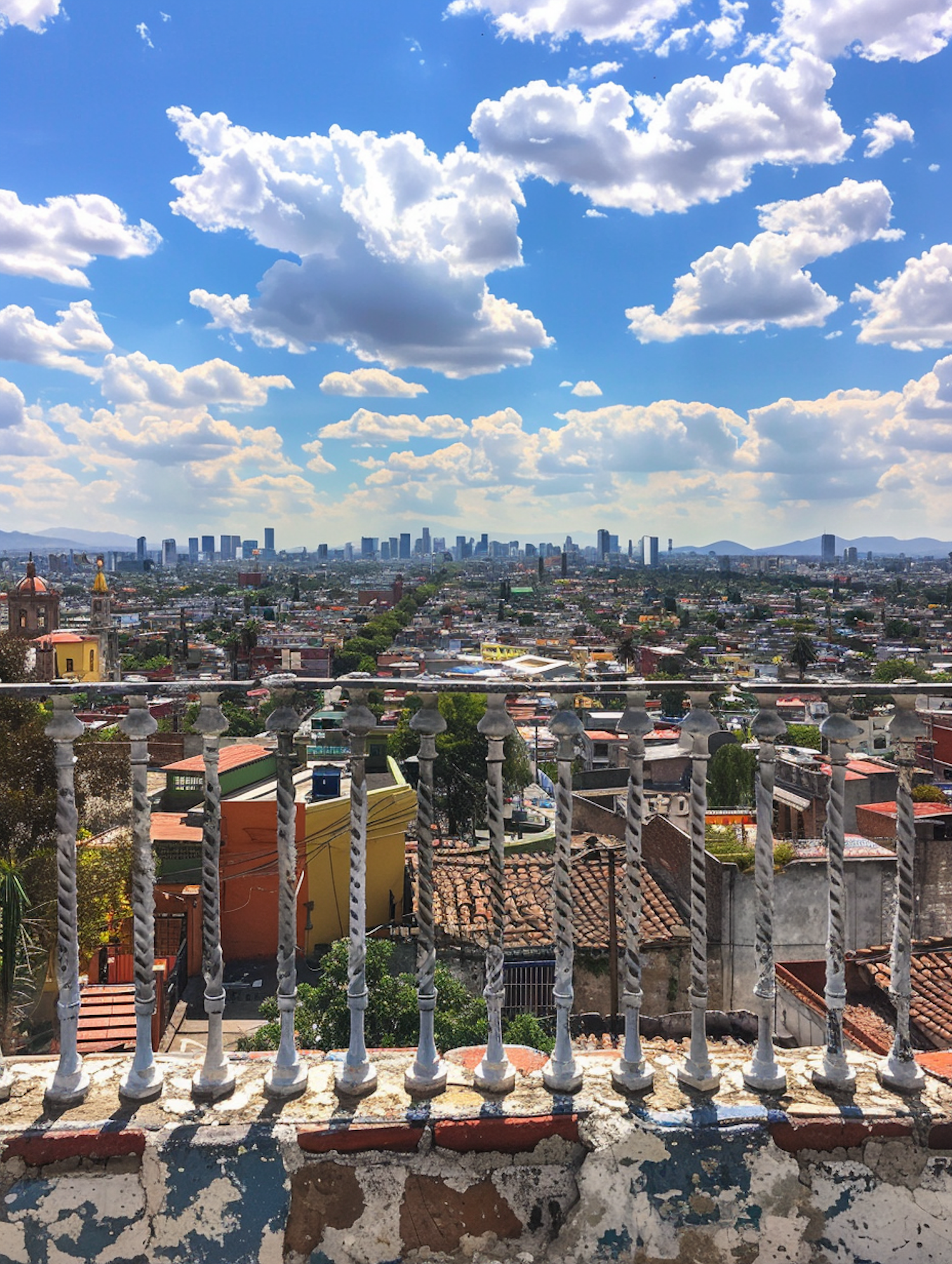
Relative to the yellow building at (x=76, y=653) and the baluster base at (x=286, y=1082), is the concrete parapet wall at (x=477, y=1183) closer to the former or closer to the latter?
the baluster base at (x=286, y=1082)

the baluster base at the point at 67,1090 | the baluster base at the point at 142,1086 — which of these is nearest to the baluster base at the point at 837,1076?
the baluster base at the point at 142,1086

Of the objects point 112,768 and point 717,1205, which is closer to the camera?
point 717,1205

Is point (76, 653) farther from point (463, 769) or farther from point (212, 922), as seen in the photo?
point (212, 922)

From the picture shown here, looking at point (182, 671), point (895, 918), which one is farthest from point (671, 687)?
point (182, 671)

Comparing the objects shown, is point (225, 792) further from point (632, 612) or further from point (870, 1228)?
point (632, 612)

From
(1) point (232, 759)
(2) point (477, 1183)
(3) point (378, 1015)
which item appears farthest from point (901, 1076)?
(1) point (232, 759)

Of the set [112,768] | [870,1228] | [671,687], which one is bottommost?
[112,768]
